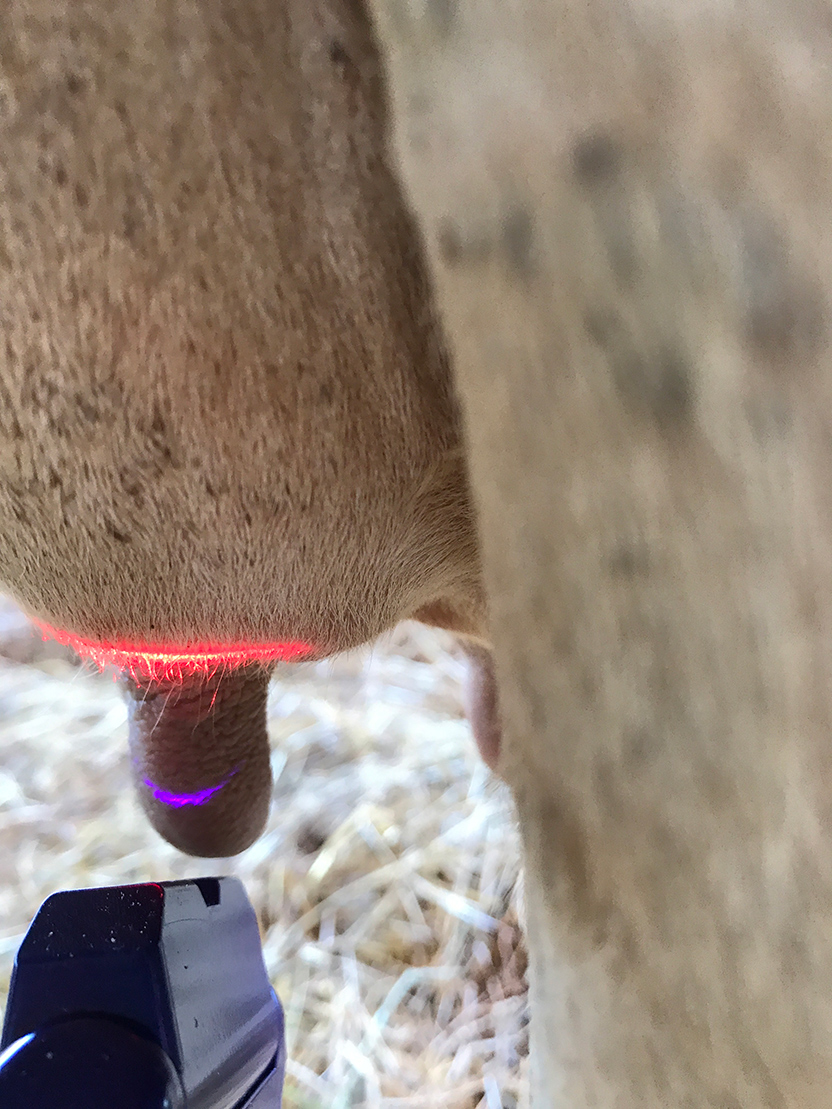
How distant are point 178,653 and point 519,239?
260mm

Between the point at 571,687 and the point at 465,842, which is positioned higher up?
the point at 571,687

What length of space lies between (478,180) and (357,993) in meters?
0.72

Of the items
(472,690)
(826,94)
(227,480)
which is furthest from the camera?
(472,690)

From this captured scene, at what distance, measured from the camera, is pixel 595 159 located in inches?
7.0

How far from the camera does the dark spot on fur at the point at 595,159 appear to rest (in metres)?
0.18

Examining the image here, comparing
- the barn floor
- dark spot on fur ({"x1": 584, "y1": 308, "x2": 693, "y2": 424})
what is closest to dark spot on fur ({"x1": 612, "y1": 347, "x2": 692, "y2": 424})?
dark spot on fur ({"x1": 584, "y1": 308, "x2": 693, "y2": 424})

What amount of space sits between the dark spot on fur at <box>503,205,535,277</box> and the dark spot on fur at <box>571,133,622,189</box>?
0.01 metres

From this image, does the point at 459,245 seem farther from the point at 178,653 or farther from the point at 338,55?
the point at 178,653

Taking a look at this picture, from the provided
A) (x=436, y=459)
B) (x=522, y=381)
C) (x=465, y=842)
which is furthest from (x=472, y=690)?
(x=522, y=381)

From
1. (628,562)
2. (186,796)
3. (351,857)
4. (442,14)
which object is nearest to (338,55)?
(442,14)

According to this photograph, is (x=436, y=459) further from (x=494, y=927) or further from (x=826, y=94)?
(x=494, y=927)

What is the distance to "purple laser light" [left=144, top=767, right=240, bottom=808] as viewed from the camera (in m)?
0.59

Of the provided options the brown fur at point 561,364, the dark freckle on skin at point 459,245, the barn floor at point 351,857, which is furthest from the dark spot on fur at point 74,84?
the barn floor at point 351,857

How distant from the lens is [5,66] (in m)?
0.23
